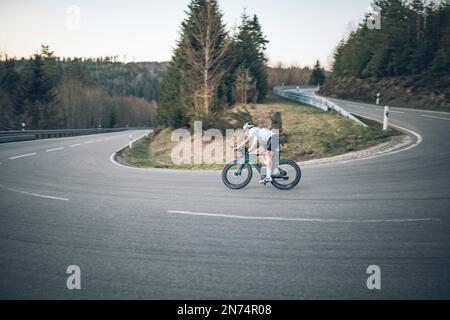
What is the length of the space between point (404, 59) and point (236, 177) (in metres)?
35.9

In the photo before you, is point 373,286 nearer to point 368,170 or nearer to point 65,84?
point 368,170

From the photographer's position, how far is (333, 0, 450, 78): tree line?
32.9 meters

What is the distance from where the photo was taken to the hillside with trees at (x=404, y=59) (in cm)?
2997

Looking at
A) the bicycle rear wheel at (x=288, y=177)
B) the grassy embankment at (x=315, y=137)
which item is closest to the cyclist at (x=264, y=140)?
the bicycle rear wheel at (x=288, y=177)

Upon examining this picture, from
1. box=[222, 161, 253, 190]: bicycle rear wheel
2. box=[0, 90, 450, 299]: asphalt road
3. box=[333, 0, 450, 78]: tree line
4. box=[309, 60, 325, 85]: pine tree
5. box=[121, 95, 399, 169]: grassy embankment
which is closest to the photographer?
box=[0, 90, 450, 299]: asphalt road

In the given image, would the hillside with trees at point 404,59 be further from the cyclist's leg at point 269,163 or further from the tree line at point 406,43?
the cyclist's leg at point 269,163

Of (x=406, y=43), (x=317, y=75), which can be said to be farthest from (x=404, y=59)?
(x=317, y=75)

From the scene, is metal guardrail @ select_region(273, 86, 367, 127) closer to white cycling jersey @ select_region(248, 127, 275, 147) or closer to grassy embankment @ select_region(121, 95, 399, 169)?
grassy embankment @ select_region(121, 95, 399, 169)

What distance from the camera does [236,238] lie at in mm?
4570

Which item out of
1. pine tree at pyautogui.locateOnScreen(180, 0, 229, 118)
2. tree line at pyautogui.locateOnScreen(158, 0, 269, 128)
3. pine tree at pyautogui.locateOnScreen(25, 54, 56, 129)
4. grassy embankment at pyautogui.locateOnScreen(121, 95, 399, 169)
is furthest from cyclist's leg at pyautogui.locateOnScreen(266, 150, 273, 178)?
pine tree at pyautogui.locateOnScreen(25, 54, 56, 129)

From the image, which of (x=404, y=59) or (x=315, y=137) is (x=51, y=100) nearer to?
(x=315, y=137)

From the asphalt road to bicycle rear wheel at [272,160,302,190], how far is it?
9.7 inches

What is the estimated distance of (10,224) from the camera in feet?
Result: 18.0

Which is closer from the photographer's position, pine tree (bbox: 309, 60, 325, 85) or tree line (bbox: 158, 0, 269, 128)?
tree line (bbox: 158, 0, 269, 128)
